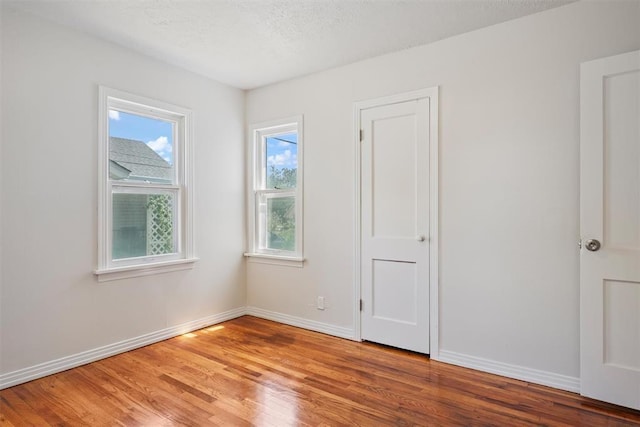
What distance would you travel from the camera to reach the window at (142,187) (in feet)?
9.87

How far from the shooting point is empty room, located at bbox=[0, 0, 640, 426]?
2244 millimetres

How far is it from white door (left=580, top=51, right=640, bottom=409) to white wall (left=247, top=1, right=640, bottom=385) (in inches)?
4.6

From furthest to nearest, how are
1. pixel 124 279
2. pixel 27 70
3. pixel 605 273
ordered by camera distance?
pixel 124 279 → pixel 27 70 → pixel 605 273

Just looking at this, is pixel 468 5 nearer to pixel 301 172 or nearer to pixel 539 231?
pixel 539 231

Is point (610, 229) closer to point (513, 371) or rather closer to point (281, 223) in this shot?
point (513, 371)

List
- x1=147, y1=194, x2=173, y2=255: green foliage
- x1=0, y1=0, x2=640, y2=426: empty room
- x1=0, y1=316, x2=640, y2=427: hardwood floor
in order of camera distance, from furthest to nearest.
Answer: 1. x1=147, y1=194, x2=173, y2=255: green foliage
2. x1=0, y1=0, x2=640, y2=426: empty room
3. x1=0, y1=316, x2=640, y2=427: hardwood floor

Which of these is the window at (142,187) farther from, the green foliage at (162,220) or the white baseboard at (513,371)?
the white baseboard at (513,371)

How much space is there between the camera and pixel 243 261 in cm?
424

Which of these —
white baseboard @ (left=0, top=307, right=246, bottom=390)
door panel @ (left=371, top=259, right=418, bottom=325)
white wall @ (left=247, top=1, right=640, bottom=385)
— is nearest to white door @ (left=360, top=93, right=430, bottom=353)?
door panel @ (left=371, top=259, right=418, bottom=325)

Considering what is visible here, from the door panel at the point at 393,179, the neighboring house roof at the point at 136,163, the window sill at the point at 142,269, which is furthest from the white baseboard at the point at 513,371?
the neighboring house roof at the point at 136,163

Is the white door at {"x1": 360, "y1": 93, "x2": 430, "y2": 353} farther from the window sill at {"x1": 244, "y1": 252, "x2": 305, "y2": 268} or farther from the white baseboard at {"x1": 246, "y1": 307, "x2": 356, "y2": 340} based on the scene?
the window sill at {"x1": 244, "y1": 252, "x2": 305, "y2": 268}

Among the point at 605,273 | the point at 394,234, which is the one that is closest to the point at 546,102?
the point at 605,273

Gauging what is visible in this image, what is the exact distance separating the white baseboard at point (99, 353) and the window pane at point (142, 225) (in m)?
0.74

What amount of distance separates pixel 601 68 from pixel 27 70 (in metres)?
3.81
